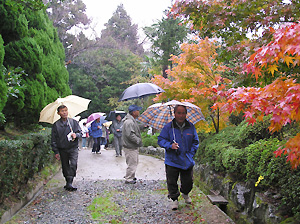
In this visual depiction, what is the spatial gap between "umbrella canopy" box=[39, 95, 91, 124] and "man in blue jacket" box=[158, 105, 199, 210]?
8.51ft

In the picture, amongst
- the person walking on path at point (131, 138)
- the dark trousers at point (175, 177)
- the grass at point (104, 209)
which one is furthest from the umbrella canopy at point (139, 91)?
the dark trousers at point (175, 177)

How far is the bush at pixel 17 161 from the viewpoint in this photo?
4145mm

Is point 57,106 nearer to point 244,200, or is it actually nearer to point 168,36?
point 244,200

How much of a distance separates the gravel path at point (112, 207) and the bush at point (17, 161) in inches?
18.7

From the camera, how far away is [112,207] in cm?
515

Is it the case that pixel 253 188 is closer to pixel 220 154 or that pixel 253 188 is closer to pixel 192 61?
pixel 220 154

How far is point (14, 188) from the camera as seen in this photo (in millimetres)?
4738

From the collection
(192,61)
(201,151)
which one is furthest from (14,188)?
(192,61)

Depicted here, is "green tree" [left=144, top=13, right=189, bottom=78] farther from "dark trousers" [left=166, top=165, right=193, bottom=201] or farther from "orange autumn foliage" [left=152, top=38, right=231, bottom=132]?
"dark trousers" [left=166, top=165, right=193, bottom=201]

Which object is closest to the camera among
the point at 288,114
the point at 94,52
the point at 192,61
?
the point at 288,114

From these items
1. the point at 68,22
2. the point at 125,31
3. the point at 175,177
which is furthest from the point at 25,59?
the point at 125,31

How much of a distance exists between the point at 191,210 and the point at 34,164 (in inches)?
128

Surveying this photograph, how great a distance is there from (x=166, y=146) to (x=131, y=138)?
2.23 meters

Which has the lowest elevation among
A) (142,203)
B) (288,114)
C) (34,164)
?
(142,203)
